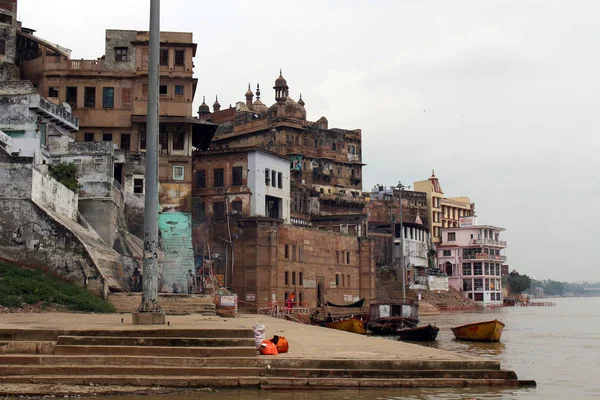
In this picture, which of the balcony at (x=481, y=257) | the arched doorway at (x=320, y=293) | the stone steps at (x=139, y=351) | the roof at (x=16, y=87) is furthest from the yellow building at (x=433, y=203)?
the stone steps at (x=139, y=351)

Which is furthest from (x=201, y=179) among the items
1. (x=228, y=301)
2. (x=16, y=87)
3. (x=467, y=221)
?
(x=467, y=221)

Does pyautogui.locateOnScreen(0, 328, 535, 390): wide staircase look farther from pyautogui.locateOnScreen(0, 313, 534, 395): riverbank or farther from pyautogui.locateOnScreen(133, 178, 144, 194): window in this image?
pyautogui.locateOnScreen(133, 178, 144, 194): window

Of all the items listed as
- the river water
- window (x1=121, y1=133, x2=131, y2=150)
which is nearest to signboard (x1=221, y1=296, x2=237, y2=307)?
the river water

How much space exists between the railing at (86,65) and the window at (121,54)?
3.78 ft

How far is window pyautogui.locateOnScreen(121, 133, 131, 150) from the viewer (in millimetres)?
48688

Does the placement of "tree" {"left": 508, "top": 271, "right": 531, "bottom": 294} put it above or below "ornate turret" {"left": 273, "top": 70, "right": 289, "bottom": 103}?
below

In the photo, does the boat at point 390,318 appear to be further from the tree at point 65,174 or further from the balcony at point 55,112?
the balcony at point 55,112

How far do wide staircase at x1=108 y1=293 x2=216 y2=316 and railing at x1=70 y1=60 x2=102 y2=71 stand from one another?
68.2 feet

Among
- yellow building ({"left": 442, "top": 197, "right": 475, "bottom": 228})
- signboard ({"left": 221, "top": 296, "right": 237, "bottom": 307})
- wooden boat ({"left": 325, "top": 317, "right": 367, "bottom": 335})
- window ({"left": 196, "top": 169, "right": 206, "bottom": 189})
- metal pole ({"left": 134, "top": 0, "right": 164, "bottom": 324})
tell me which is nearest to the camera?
metal pole ({"left": 134, "top": 0, "right": 164, "bottom": 324})

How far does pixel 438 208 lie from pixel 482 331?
70451mm

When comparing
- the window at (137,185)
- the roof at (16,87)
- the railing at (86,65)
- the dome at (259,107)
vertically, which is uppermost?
the dome at (259,107)

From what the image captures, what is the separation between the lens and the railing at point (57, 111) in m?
38.7

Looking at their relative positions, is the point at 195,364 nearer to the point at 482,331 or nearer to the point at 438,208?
the point at 482,331

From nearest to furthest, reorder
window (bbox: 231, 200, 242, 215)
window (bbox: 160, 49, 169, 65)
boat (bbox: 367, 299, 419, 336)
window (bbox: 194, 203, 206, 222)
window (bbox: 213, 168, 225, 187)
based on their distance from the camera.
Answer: boat (bbox: 367, 299, 419, 336)
window (bbox: 160, 49, 169, 65)
window (bbox: 231, 200, 242, 215)
window (bbox: 194, 203, 206, 222)
window (bbox: 213, 168, 225, 187)
